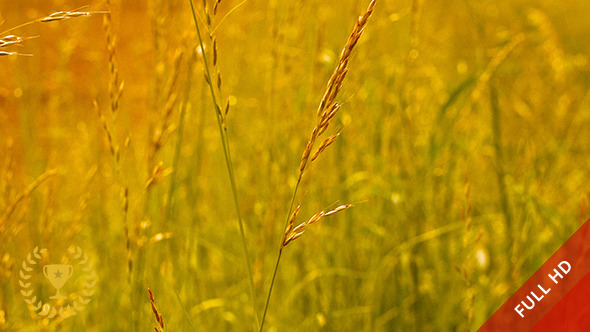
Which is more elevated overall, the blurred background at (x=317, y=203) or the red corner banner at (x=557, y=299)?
the blurred background at (x=317, y=203)

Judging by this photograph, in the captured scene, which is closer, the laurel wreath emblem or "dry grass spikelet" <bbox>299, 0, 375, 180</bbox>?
"dry grass spikelet" <bbox>299, 0, 375, 180</bbox>

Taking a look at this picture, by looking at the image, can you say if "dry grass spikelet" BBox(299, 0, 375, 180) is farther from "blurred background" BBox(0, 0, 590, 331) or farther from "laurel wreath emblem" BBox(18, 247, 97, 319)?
"laurel wreath emblem" BBox(18, 247, 97, 319)

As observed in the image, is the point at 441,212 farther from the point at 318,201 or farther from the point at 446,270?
the point at 318,201

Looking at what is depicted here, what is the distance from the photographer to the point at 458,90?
4.49 feet

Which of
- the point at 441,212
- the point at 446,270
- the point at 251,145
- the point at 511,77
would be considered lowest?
the point at 511,77

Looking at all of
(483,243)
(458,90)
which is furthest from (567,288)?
(483,243)

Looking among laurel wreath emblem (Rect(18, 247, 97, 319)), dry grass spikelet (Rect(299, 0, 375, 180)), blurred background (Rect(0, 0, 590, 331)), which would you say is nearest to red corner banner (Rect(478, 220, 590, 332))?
blurred background (Rect(0, 0, 590, 331))

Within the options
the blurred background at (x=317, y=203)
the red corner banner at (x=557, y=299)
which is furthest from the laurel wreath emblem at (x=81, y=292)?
the red corner banner at (x=557, y=299)

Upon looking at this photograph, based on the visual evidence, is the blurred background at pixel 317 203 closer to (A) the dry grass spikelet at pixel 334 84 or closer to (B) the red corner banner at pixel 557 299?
(B) the red corner banner at pixel 557 299

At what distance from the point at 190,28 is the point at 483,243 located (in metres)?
0.94

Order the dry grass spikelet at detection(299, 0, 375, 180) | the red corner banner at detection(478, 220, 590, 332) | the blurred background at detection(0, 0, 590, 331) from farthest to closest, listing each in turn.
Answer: the blurred background at detection(0, 0, 590, 331) → the red corner banner at detection(478, 220, 590, 332) → the dry grass spikelet at detection(299, 0, 375, 180)

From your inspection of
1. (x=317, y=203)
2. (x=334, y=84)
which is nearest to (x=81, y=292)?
(x=317, y=203)

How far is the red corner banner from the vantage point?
1.04 m

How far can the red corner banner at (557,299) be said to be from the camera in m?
1.04
